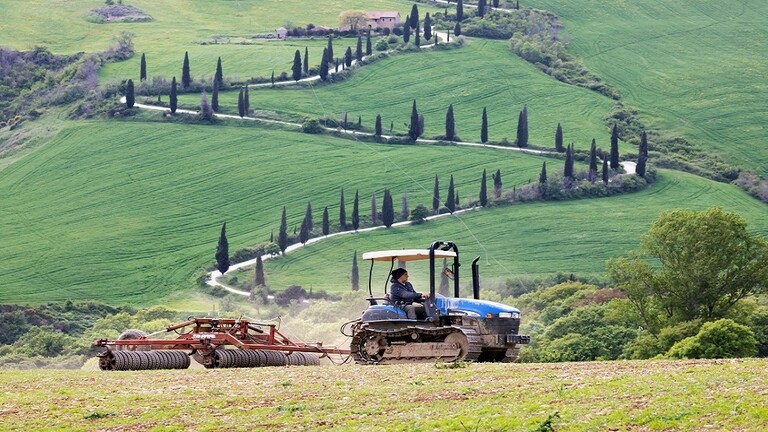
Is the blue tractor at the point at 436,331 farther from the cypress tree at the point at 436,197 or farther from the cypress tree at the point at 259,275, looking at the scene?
the cypress tree at the point at 436,197

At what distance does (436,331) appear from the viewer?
4025 centimetres

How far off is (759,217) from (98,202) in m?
83.9

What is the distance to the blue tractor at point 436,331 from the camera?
40.1 meters

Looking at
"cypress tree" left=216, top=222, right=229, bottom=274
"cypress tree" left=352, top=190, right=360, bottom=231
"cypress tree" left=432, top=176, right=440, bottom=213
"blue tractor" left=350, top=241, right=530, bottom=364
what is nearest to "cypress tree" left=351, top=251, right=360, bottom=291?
"cypress tree" left=216, top=222, right=229, bottom=274

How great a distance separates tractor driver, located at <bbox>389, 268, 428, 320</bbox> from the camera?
40875 mm

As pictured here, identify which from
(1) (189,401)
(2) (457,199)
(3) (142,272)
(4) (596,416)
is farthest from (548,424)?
(2) (457,199)

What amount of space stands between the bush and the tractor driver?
51.4ft

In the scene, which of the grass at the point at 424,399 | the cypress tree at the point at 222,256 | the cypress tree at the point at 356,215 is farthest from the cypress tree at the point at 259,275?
the grass at the point at 424,399

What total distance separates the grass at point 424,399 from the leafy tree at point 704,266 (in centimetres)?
3747

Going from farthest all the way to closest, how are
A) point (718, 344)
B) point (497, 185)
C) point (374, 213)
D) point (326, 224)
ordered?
point (497, 185)
point (374, 213)
point (326, 224)
point (718, 344)

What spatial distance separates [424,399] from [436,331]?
34.5ft

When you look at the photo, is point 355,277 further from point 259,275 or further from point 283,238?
point 283,238

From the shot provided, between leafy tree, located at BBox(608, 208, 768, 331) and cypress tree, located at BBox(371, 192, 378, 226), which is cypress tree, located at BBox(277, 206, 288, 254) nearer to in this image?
cypress tree, located at BBox(371, 192, 378, 226)

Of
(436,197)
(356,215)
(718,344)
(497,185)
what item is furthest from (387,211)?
(718,344)
